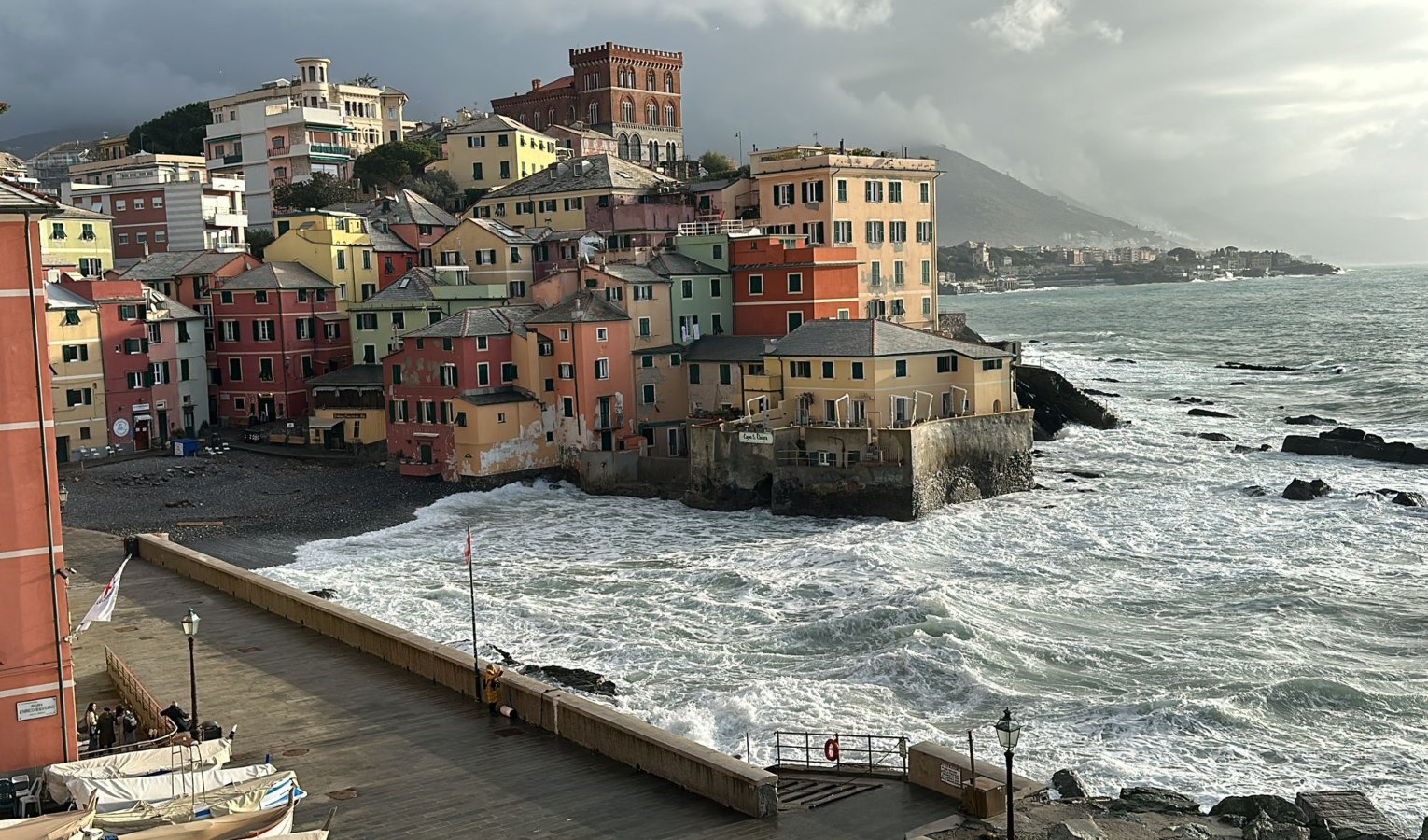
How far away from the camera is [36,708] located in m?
22.4

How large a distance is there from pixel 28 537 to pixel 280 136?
9623cm

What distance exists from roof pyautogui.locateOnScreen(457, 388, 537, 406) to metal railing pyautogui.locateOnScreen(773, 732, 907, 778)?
Result: 35.2 metres

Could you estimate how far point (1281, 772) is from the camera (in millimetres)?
26156

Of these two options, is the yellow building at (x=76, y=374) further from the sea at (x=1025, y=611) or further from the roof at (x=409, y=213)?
the roof at (x=409, y=213)

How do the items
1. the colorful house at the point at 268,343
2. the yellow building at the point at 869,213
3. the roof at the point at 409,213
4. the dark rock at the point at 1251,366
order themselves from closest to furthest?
the yellow building at the point at 869,213 → the colorful house at the point at 268,343 → the roof at the point at 409,213 → the dark rock at the point at 1251,366

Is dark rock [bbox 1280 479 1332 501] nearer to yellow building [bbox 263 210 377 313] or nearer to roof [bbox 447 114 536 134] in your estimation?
yellow building [bbox 263 210 377 313]

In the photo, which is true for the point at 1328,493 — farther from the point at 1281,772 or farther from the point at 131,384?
the point at 131,384

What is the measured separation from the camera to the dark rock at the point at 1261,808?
22.7 meters

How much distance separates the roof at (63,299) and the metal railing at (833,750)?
50628mm

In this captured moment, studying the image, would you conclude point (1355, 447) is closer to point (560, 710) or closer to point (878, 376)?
point (878, 376)

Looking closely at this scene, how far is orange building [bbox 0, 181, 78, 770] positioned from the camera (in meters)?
22.1

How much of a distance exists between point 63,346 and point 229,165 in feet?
178

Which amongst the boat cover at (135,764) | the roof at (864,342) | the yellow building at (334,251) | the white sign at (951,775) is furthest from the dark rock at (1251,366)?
the boat cover at (135,764)

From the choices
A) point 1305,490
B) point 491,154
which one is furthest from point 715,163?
point 1305,490
